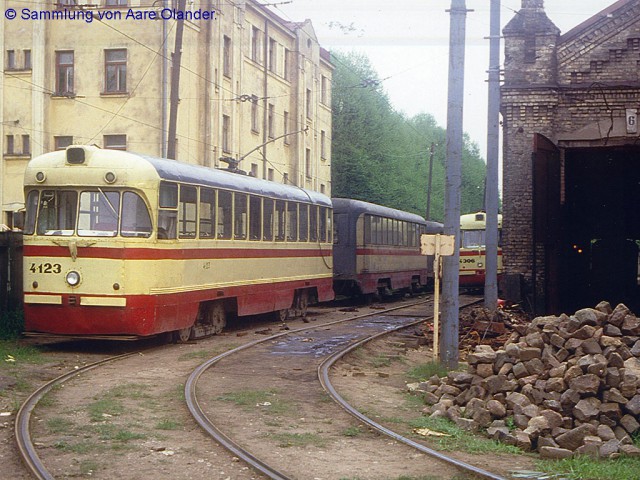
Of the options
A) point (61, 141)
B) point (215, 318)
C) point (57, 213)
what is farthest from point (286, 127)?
point (57, 213)

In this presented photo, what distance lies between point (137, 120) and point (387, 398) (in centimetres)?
2347

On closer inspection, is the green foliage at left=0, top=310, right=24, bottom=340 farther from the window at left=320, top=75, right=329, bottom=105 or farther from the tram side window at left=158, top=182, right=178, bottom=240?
the window at left=320, top=75, right=329, bottom=105

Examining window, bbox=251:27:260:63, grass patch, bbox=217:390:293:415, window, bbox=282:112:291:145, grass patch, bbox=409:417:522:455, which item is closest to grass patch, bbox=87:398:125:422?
grass patch, bbox=217:390:293:415

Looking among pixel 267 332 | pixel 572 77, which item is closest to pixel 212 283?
pixel 267 332

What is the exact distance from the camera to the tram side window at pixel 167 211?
1434 cm

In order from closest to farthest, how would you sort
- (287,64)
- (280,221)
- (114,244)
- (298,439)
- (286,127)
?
(298,439) < (114,244) < (280,221) < (287,64) < (286,127)

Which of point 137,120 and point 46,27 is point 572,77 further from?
point 46,27

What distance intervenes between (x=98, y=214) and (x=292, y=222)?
7.18 meters

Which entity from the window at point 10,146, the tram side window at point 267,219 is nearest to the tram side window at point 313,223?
the tram side window at point 267,219

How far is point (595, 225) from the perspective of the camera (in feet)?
87.3

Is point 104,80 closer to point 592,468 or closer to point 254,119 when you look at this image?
point 254,119

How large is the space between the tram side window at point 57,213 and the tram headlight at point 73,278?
2.05ft

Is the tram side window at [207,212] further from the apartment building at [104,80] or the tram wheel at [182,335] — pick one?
the apartment building at [104,80]

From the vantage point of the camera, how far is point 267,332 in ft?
59.2
